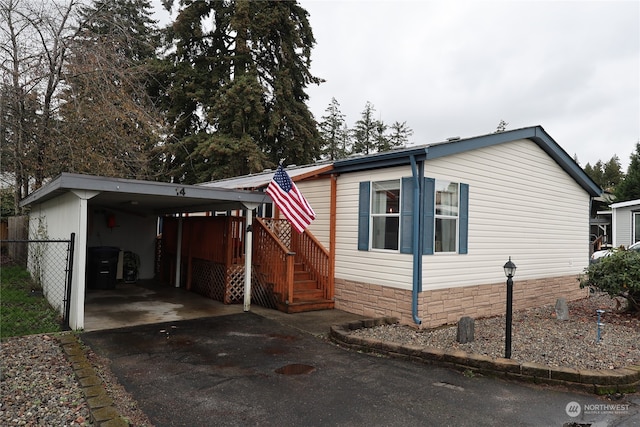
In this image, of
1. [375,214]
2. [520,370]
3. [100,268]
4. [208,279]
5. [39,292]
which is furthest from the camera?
[100,268]

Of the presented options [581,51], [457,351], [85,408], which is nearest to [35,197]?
[85,408]

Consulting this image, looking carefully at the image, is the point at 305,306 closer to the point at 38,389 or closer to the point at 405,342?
the point at 405,342

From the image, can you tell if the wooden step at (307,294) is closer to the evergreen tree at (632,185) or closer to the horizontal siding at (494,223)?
the horizontal siding at (494,223)

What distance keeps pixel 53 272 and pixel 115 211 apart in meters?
4.44

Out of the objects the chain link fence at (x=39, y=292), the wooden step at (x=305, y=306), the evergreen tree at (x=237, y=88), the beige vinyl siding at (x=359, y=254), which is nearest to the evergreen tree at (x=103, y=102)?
the chain link fence at (x=39, y=292)

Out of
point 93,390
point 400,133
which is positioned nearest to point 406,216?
point 93,390

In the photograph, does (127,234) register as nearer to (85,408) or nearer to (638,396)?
(85,408)

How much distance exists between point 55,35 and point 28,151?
365 centimetres

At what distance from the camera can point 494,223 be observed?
27.0ft

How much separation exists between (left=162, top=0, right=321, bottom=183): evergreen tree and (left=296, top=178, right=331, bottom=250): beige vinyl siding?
9.91 meters

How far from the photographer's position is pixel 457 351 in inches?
203

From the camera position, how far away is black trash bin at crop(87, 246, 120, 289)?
10141 millimetres

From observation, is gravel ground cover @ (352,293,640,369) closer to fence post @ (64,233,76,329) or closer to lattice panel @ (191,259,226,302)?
lattice panel @ (191,259,226,302)

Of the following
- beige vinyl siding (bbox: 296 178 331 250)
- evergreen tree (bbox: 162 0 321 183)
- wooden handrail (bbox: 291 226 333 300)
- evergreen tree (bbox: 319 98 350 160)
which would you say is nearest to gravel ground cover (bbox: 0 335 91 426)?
wooden handrail (bbox: 291 226 333 300)
